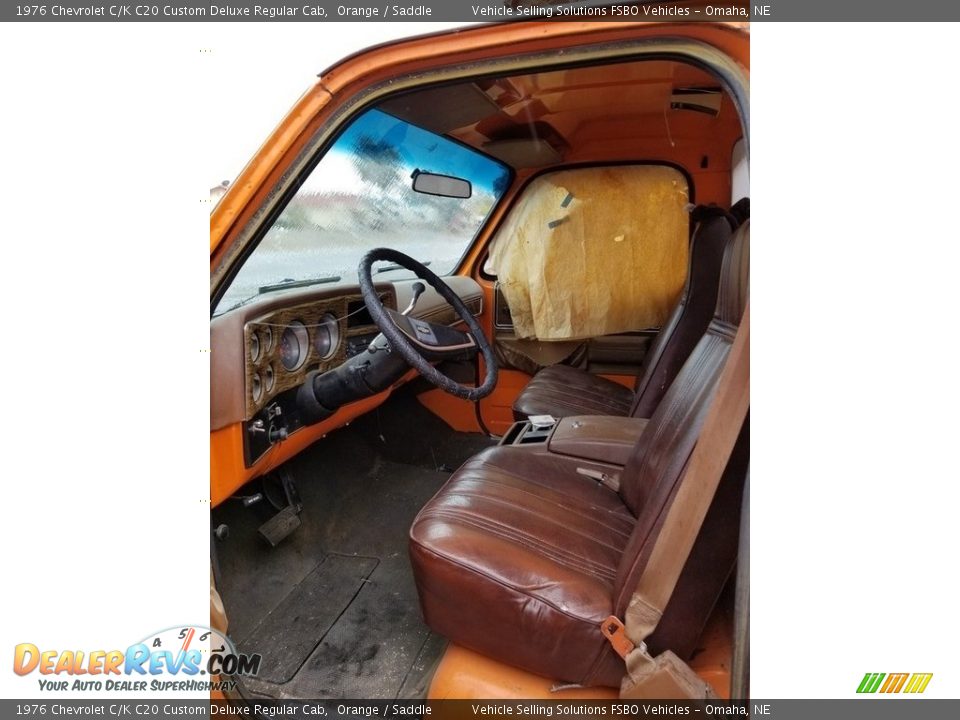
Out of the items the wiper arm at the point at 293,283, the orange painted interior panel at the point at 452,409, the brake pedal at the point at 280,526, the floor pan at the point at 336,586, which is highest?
the wiper arm at the point at 293,283

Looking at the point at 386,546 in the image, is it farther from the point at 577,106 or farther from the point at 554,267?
the point at 577,106

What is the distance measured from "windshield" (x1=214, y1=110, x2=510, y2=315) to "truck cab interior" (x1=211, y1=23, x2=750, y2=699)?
0.01 metres

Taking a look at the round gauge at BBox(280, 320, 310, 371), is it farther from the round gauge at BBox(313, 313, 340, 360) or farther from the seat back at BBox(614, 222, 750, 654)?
the seat back at BBox(614, 222, 750, 654)

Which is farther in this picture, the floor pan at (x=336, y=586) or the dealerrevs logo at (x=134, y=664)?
the floor pan at (x=336, y=586)

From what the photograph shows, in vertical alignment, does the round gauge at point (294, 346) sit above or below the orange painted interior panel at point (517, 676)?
above

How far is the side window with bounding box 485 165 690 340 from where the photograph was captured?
2.70m

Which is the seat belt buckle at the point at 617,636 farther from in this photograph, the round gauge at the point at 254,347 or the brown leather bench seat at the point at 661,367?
the brown leather bench seat at the point at 661,367

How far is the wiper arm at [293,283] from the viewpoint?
1.70m

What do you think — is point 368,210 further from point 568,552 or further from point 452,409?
point 568,552

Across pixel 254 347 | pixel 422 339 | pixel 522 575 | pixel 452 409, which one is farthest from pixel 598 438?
pixel 452 409

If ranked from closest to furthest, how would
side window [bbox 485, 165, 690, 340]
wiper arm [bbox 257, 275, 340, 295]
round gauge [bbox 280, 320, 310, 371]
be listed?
round gauge [bbox 280, 320, 310, 371]
wiper arm [bbox 257, 275, 340, 295]
side window [bbox 485, 165, 690, 340]

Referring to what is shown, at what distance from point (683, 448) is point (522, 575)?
0.40 m

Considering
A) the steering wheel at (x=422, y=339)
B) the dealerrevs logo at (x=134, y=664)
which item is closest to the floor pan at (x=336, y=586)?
the dealerrevs logo at (x=134, y=664)
